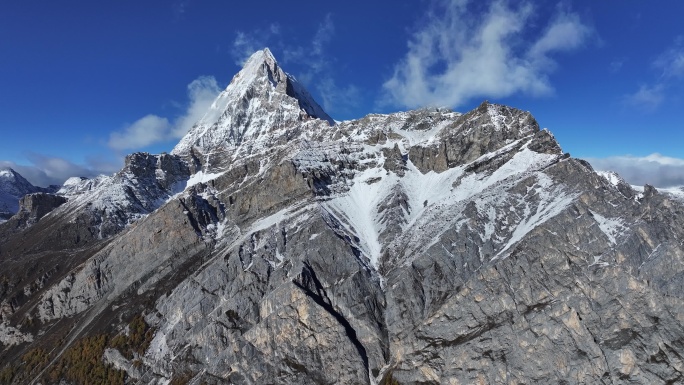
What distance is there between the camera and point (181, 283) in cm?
17425

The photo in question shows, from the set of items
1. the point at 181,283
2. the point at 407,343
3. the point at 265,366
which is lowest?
the point at 265,366

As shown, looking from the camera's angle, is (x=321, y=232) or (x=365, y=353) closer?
(x=365, y=353)

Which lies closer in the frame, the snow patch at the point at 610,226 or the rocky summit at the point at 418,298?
the rocky summit at the point at 418,298

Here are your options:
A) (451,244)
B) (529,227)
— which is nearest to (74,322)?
(451,244)

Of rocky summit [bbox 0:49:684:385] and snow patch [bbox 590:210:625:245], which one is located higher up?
snow patch [bbox 590:210:625:245]

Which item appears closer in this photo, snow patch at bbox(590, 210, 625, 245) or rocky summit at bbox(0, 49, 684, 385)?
rocky summit at bbox(0, 49, 684, 385)

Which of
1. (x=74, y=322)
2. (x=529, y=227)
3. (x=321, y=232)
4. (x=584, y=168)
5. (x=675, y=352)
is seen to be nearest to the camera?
(x=675, y=352)

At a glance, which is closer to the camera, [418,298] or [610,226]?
[610,226]

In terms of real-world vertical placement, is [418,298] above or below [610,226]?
below

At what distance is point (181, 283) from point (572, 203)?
483 ft

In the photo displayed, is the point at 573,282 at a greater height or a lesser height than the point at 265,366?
greater

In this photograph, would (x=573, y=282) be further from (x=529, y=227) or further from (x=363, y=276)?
(x=363, y=276)

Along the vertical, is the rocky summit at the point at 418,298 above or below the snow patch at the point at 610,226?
below

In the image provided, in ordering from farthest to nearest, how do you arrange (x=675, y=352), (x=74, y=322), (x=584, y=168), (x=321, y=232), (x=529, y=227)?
(x=74, y=322)
(x=321, y=232)
(x=584, y=168)
(x=529, y=227)
(x=675, y=352)
